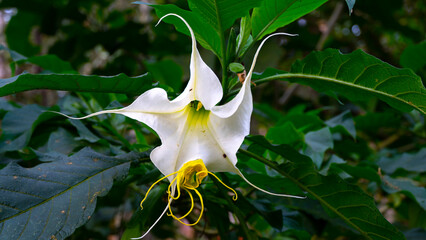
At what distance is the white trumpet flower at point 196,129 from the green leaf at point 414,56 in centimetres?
107

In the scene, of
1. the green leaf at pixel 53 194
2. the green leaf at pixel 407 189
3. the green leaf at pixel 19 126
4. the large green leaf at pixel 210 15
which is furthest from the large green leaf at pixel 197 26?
the green leaf at pixel 407 189

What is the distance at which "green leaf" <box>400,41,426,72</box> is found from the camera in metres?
1.29

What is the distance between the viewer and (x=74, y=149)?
0.89 metres

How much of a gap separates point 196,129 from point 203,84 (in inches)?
3.5

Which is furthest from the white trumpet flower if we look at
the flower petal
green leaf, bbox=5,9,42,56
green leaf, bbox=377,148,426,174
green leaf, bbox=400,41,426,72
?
green leaf, bbox=5,9,42,56

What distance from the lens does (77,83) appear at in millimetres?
651

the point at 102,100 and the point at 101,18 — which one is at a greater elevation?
the point at 102,100

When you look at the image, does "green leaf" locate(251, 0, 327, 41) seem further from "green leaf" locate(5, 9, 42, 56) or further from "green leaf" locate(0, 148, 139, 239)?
"green leaf" locate(5, 9, 42, 56)

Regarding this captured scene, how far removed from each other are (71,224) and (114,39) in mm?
1424

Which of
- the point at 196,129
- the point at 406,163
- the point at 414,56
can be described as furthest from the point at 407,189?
the point at 196,129

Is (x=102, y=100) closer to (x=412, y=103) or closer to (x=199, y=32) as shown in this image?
(x=199, y=32)

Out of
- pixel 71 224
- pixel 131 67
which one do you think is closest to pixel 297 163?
pixel 71 224

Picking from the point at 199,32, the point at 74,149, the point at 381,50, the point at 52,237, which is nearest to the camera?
the point at 52,237

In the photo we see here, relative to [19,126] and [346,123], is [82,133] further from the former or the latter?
[346,123]
